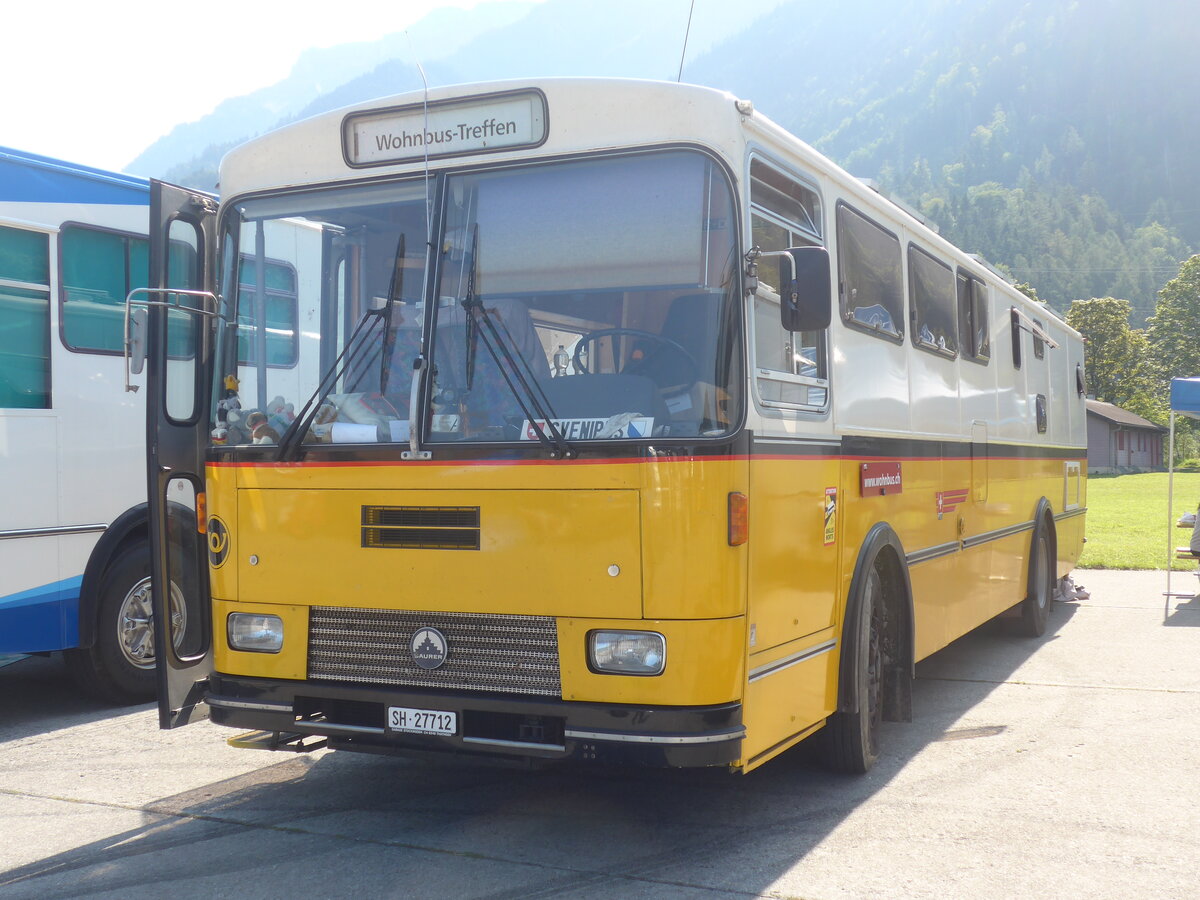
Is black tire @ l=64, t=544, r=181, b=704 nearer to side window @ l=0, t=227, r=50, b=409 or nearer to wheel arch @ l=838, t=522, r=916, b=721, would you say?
side window @ l=0, t=227, r=50, b=409

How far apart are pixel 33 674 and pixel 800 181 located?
7.31 meters

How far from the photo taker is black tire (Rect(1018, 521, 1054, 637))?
1113cm

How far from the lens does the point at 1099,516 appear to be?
31562mm

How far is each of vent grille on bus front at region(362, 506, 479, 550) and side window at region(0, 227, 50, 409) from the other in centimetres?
347

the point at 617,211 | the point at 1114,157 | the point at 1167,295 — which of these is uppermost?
the point at 1114,157

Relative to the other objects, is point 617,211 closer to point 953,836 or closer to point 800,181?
point 800,181

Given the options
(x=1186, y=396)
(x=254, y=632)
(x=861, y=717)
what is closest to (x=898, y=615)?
(x=861, y=717)

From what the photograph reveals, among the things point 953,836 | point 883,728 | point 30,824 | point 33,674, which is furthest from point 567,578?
point 33,674

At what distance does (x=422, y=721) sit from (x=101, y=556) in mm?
3777

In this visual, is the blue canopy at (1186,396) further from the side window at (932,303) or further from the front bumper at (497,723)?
the front bumper at (497,723)

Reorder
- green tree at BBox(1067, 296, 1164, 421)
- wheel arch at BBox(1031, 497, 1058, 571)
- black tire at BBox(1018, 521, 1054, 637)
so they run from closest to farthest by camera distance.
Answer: black tire at BBox(1018, 521, 1054, 637)
wheel arch at BBox(1031, 497, 1058, 571)
green tree at BBox(1067, 296, 1164, 421)

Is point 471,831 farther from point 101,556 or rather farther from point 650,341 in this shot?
point 101,556

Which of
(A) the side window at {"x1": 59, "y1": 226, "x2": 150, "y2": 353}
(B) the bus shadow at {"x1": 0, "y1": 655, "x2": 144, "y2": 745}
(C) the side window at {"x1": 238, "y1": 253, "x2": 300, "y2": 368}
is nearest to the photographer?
(C) the side window at {"x1": 238, "y1": 253, "x2": 300, "y2": 368}

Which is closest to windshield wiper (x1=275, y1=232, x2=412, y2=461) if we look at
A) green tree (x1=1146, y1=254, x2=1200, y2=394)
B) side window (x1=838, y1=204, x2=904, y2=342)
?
side window (x1=838, y1=204, x2=904, y2=342)
